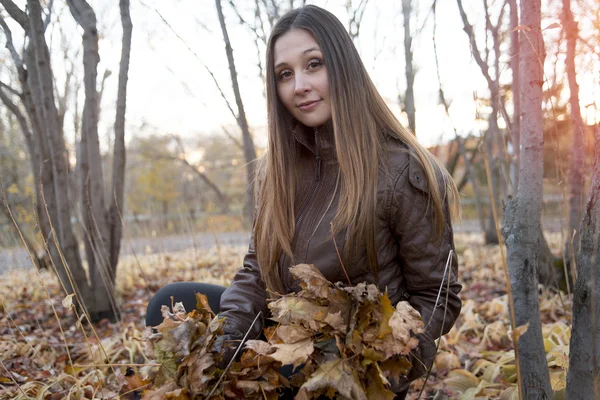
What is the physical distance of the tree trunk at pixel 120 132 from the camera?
2863mm

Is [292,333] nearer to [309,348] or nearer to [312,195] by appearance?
[309,348]

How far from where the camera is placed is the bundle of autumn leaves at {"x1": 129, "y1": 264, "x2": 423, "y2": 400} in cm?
82

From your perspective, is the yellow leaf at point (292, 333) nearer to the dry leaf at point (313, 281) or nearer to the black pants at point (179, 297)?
the dry leaf at point (313, 281)

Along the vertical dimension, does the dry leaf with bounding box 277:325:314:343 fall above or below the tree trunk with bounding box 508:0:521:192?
below

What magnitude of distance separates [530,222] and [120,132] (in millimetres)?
2631

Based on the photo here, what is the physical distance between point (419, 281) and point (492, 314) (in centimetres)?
182

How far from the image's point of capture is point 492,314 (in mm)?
2725

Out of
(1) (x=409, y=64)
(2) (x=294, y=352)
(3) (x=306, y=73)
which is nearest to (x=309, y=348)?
(2) (x=294, y=352)

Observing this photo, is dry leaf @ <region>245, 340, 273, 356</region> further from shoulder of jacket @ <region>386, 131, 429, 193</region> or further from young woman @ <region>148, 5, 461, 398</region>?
shoulder of jacket @ <region>386, 131, 429, 193</region>

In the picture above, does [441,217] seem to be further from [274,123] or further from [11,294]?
[11,294]

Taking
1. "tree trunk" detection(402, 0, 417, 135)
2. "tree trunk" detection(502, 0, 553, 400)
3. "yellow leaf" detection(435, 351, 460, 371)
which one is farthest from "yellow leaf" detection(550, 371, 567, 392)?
"tree trunk" detection(402, 0, 417, 135)

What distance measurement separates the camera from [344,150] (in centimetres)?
130

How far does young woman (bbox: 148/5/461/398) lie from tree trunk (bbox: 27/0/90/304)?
5.94 ft

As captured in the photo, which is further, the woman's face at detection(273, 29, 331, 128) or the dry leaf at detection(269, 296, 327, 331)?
the woman's face at detection(273, 29, 331, 128)
